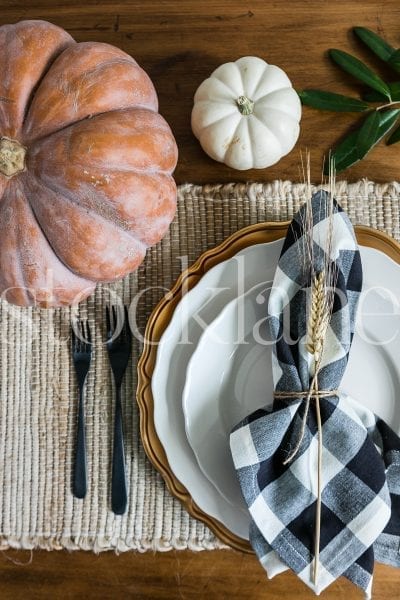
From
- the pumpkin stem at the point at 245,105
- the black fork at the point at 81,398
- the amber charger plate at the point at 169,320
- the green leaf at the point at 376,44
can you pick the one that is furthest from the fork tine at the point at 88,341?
the green leaf at the point at 376,44

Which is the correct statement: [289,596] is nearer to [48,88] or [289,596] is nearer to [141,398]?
[141,398]

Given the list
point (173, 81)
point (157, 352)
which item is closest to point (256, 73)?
point (173, 81)

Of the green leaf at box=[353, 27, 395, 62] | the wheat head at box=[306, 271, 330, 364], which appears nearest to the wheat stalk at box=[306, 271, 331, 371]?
the wheat head at box=[306, 271, 330, 364]

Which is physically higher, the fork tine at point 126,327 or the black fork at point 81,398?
the fork tine at point 126,327

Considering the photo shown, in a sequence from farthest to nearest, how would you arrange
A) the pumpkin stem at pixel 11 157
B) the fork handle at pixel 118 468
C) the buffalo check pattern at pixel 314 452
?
the fork handle at pixel 118 468
the buffalo check pattern at pixel 314 452
the pumpkin stem at pixel 11 157

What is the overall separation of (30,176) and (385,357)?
0.61m

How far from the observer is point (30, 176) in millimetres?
827

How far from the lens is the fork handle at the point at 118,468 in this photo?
106cm

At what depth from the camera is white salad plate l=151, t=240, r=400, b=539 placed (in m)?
1.00

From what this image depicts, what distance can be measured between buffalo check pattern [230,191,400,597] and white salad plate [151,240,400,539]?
61 millimetres

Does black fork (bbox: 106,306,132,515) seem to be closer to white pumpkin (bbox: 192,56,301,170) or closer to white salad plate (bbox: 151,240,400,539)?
white salad plate (bbox: 151,240,400,539)

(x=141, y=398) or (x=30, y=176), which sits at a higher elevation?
(x=30, y=176)

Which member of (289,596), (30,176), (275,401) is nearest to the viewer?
(30,176)

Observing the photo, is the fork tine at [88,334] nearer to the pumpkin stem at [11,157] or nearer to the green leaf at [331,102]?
the pumpkin stem at [11,157]
